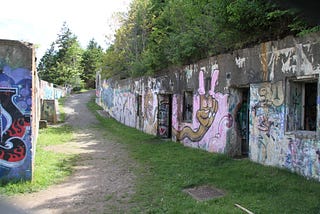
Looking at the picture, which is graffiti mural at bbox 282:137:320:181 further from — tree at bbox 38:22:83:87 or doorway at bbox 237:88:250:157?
tree at bbox 38:22:83:87

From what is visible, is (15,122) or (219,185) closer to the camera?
(219,185)

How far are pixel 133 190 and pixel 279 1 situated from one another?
694 centimetres

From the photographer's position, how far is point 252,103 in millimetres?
9188

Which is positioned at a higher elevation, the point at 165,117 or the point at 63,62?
the point at 63,62

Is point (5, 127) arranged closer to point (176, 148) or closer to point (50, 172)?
point (50, 172)

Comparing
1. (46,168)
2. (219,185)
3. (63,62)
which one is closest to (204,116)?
(219,185)

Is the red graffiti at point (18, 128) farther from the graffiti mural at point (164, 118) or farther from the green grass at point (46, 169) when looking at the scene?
the graffiti mural at point (164, 118)

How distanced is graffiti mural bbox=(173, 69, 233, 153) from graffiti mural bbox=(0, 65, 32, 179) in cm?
551

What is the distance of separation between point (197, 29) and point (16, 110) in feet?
23.3

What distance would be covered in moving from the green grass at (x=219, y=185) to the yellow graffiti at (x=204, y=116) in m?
1.04

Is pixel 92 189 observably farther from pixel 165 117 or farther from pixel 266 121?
pixel 165 117

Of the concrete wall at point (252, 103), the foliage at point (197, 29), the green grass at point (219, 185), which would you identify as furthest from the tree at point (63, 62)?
the green grass at point (219, 185)

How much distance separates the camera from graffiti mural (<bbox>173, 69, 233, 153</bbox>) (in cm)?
1070

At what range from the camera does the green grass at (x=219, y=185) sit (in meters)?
5.99
